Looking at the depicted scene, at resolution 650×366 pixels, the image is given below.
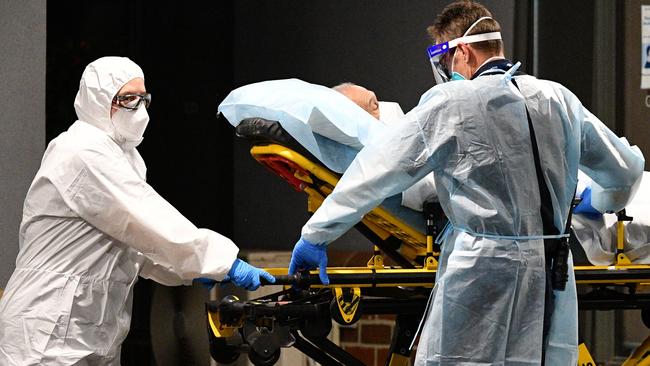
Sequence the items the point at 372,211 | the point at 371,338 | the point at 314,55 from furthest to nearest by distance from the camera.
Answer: the point at 314,55 < the point at 371,338 < the point at 372,211

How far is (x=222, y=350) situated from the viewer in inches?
137

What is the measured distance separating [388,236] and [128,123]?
0.90 m

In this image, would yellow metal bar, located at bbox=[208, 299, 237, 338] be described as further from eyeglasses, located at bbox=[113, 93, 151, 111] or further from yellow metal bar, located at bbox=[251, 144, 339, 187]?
eyeglasses, located at bbox=[113, 93, 151, 111]

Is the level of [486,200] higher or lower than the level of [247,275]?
higher

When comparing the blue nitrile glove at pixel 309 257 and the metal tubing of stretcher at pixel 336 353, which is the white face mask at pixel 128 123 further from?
the metal tubing of stretcher at pixel 336 353

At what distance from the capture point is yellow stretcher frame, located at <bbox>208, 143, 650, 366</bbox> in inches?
136

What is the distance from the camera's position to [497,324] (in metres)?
3.01

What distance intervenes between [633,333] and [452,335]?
8.22ft

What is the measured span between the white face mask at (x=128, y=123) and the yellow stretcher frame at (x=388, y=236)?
14.1 inches

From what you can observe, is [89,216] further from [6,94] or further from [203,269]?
[6,94]

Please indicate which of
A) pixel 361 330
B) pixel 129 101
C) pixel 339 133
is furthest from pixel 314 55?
pixel 129 101

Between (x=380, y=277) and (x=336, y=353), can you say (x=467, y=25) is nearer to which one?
(x=380, y=277)

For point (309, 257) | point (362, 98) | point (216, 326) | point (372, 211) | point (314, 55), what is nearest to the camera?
point (309, 257)

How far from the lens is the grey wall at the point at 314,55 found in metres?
5.23
